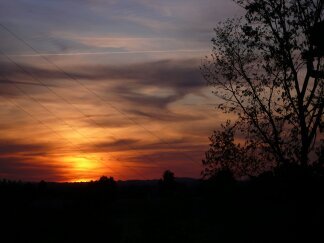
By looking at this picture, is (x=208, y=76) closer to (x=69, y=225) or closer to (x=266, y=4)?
(x=266, y=4)

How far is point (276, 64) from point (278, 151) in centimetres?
549

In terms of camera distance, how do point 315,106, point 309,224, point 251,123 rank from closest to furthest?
point 309,224 → point 315,106 → point 251,123

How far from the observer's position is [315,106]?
31984 mm

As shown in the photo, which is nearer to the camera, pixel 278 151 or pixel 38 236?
pixel 278 151

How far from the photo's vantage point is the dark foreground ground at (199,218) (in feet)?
93.2

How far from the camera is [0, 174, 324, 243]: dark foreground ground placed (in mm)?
28422

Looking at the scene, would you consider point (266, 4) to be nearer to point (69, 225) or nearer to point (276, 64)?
point (276, 64)

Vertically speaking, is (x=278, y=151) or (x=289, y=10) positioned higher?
(x=289, y=10)

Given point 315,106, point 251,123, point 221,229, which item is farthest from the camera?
point 221,229

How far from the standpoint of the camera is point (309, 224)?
27609mm

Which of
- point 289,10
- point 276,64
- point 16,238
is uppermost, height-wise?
point 289,10

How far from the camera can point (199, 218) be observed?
112 feet

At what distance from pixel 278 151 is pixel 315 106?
3.54 metres

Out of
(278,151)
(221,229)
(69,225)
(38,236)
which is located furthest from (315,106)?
(38,236)
